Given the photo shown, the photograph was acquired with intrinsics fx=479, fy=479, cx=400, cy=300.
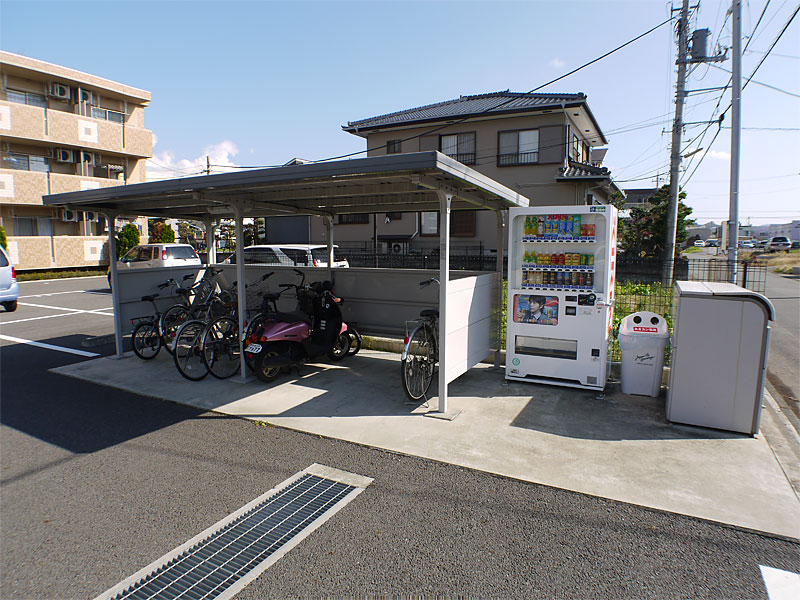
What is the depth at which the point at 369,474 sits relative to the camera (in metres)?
3.59

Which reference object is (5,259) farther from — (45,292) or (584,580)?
(584,580)

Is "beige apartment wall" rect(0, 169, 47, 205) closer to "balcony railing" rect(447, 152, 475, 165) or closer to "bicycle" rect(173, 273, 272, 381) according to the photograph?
"balcony railing" rect(447, 152, 475, 165)

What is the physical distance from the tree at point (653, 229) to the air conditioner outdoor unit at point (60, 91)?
25.3m

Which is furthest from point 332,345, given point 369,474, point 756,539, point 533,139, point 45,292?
point 533,139

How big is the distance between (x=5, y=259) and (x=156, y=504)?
36.2 feet

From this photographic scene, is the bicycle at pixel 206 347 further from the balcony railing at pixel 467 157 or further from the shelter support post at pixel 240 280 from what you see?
the balcony railing at pixel 467 157

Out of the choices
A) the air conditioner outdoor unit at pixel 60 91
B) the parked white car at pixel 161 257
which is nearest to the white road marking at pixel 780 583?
the parked white car at pixel 161 257

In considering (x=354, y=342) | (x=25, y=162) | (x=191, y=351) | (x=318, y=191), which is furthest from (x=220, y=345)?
(x=25, y=162)

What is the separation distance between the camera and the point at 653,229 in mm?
18766

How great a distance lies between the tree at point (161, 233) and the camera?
2416 centimetres

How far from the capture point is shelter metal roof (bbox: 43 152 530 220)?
161 inches

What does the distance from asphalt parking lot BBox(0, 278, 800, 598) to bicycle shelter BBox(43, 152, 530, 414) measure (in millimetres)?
1586

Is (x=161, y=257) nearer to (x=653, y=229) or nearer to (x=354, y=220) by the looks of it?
(x=354, y=220)

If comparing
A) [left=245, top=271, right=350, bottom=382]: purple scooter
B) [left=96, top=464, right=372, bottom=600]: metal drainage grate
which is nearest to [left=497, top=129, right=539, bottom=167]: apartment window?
[left=245, top=271, right=350, bottom=382]: purple scooter
